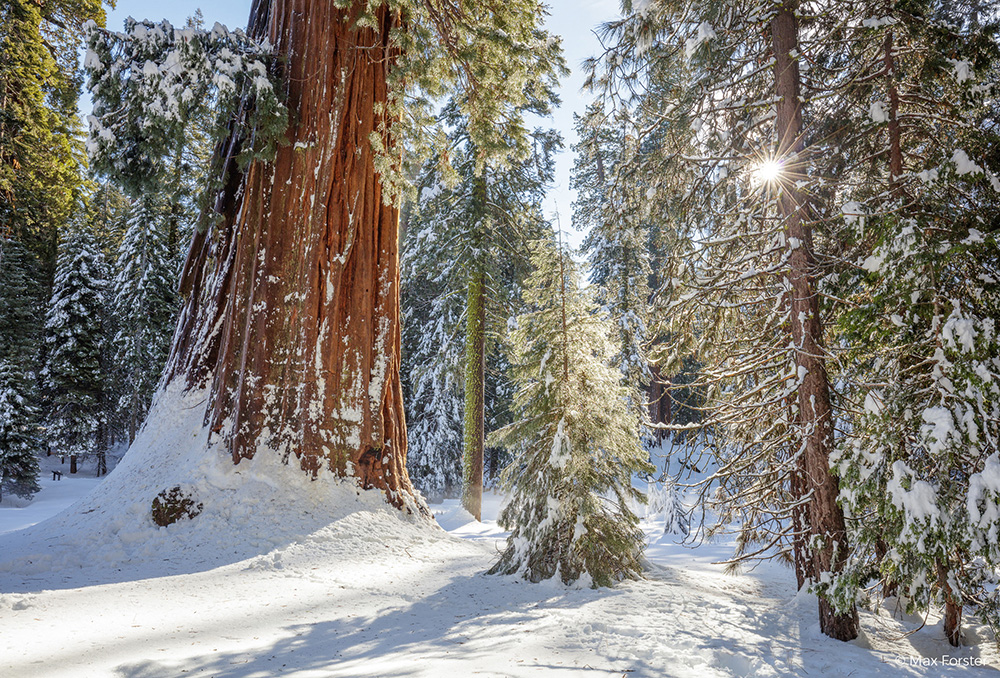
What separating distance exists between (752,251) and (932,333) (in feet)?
5.54

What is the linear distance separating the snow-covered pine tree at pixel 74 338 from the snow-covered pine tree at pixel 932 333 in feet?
91.2

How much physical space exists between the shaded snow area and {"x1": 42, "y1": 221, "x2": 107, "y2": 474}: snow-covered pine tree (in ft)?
74.0

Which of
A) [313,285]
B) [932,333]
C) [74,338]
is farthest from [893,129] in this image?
[74,338]

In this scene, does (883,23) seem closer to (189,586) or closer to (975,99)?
(975,99)

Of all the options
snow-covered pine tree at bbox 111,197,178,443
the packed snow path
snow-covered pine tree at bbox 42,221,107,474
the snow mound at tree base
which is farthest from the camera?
snow-covered pine tree at bbox 42,221,107,474

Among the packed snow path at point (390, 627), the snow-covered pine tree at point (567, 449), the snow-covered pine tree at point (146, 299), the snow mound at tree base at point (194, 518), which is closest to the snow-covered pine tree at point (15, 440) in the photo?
the snow-covered pine tree at point (146, 299)

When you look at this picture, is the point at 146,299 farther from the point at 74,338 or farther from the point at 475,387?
the point at 475,387

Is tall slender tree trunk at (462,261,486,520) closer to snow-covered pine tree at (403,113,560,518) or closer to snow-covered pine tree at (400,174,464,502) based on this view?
snow-covered pine tree at (403,113,560,518)

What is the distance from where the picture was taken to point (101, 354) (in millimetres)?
25531

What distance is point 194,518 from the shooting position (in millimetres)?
4953

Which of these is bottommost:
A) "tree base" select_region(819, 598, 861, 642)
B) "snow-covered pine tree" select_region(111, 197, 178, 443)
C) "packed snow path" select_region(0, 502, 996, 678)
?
"tree base" select_region(819, 598, 861, 642)

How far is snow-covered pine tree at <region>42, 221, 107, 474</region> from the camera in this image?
2289 centimetres

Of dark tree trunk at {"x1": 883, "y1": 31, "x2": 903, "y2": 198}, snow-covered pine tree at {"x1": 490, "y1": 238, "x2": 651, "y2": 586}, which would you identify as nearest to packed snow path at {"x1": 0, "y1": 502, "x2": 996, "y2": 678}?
snow-covered pine tree at {"x1": 490, "y1": 238, "x2": 651, "y2": 586}

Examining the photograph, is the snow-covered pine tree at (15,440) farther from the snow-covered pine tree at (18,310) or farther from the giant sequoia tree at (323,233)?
the giant sequoia tree at (323,233)
